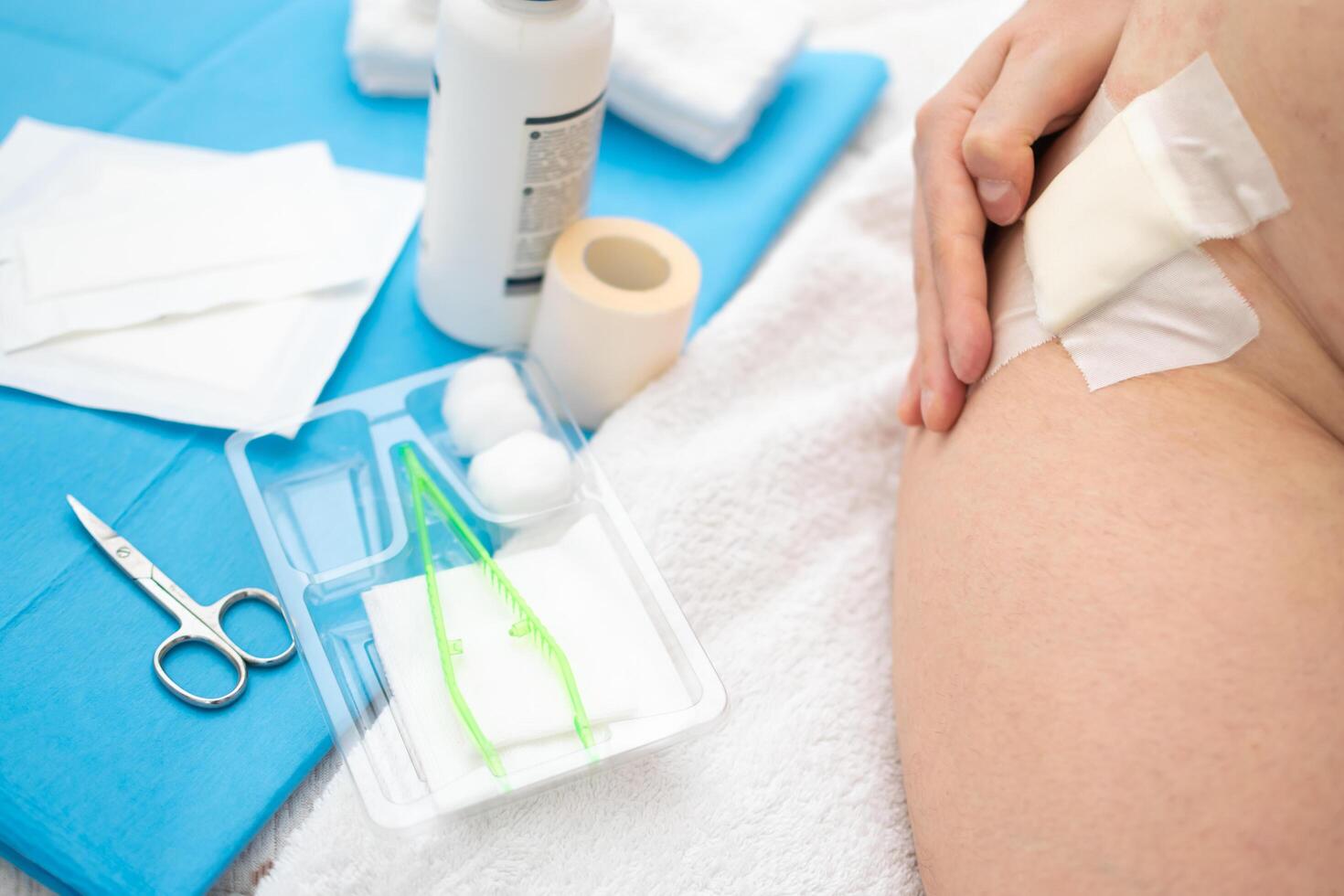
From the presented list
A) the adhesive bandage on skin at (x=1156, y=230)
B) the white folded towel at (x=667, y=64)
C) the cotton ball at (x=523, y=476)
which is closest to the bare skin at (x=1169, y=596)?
the adhesive bandage on skin at (x=1156, y=230)

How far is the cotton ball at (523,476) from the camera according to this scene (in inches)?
29.0

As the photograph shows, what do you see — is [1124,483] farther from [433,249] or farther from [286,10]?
[286,10]

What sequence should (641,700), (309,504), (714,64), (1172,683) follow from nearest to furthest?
(1172,683), (641,700), (309,504), (714,64)

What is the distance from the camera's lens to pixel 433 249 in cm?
87

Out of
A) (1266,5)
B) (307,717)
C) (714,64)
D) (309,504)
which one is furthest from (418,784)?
(714,64)

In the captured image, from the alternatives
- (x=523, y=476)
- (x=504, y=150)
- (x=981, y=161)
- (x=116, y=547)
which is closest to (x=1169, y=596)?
(x=981, y=161)

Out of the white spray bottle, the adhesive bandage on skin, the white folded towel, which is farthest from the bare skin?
the white folded towel

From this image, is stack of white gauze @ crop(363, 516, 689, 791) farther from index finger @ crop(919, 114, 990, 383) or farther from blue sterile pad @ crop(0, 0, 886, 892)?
index finger @ crop(919, 114, 990, 383)

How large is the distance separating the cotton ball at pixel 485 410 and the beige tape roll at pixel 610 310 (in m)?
0.06

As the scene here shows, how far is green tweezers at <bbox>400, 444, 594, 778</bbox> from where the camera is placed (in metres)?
0.61

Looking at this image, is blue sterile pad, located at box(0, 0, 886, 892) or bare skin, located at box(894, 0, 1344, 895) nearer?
bare skin, located at box(894, 0, 1344, 895)

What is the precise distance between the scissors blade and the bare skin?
529 millimetres

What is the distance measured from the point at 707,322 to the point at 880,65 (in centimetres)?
57

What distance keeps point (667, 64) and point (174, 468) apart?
0.69 meters
